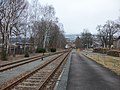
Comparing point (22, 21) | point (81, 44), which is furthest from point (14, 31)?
point (81, 44)

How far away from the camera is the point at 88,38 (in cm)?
17125

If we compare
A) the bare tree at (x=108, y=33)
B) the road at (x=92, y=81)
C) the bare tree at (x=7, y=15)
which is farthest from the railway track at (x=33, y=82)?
the bare tree at (x=108, y=33)

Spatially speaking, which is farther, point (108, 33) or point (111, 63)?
point (108, 33)

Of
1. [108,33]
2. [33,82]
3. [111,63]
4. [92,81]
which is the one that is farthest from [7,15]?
[108,33]

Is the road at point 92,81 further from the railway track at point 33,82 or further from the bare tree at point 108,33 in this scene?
the bare tree at point 108,33

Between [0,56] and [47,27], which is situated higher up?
[47,27]

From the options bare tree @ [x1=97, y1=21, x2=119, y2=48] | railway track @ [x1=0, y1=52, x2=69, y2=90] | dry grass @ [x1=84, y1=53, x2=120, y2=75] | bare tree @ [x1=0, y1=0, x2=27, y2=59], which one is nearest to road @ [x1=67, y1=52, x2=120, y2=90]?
railway track @ [x1=0, y1=52, x2=69, y2=90]

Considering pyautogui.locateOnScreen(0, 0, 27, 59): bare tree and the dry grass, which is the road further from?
pyautogui.locateOnScreen(0, 0, 27, 59): bare tree

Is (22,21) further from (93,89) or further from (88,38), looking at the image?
(88,38)

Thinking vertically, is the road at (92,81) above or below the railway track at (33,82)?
below

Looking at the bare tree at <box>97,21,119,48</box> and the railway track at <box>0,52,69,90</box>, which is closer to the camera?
the railway track at <box>0,52,69,90</box>

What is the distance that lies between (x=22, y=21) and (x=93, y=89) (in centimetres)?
4823

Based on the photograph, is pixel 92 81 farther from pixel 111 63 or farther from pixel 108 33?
pixel 108 33

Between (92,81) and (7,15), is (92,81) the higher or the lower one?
the lower one
